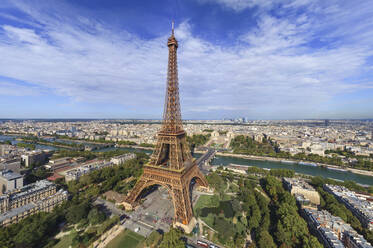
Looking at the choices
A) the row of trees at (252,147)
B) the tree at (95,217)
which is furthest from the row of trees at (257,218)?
the row of trees at (252,147)

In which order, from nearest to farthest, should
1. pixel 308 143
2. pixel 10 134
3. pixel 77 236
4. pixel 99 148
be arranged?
pixel 77 236 → pixel 308 143 → pixel 99 148 → pixel 10 134

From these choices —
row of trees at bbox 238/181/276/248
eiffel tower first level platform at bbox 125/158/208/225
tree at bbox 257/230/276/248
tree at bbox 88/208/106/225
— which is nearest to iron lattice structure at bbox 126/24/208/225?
eiffel tower first level platform at bbox 125/158/208/225

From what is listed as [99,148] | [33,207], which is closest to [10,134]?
[99,148]

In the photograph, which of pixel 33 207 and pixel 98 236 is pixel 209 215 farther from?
pixel 33 207

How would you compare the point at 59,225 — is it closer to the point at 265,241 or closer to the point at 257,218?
the point at 265,241

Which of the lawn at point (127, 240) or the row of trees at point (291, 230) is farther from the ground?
the row of trees at point (291, 230)

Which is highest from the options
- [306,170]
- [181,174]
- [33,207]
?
[181,174]

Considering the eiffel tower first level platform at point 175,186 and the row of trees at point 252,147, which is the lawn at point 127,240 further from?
the row of trees at point 252,147

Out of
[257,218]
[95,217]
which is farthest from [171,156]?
[257,218]
